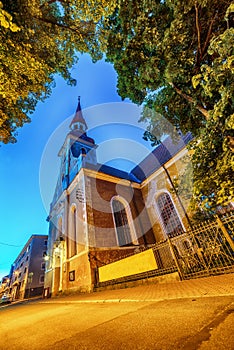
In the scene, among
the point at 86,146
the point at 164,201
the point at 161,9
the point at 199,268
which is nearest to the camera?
the point at 199,268

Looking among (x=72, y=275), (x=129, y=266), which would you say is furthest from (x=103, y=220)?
(x=129, y=266)

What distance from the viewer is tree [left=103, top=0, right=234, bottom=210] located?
4.55 meters

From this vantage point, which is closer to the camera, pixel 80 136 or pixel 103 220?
pixel 103 220

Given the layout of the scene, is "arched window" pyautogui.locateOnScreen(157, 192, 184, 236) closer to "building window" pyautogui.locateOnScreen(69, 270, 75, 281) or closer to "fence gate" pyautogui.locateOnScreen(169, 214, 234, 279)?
"fence gate" pyautogui.locateOnScreen(169, 214, 234, 279)

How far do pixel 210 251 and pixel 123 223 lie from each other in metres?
8.34

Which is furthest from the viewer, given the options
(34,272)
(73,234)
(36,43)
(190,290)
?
(34,272)

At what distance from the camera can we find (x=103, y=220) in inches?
459

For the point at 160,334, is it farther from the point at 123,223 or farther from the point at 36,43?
the point at 123,223

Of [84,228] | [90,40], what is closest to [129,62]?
[90,40]

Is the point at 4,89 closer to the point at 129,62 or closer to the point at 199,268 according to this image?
the point at 129,62

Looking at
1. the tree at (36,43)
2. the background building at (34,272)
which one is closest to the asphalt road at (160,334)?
the tree at (36,43)

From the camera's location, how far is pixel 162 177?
48.4 ft

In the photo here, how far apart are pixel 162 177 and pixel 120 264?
911 cm

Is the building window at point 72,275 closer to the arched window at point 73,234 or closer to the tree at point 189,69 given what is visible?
the arched window at point 73,234
